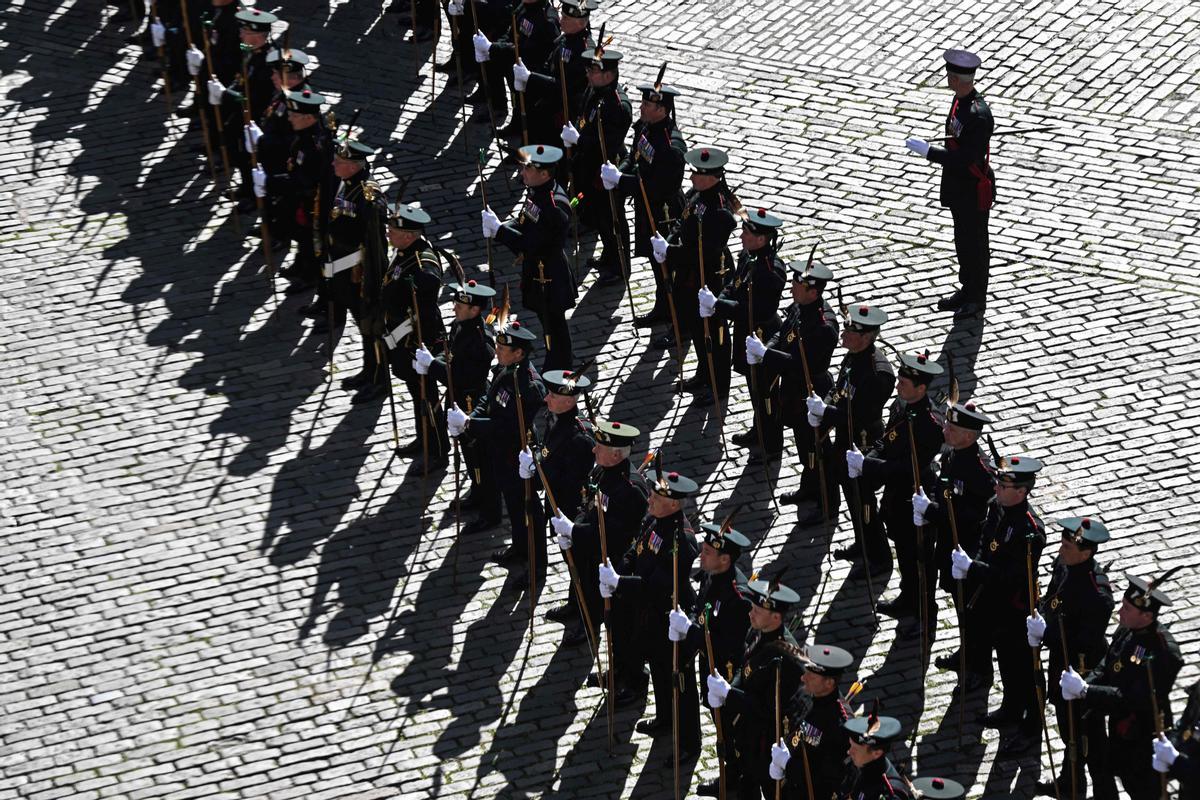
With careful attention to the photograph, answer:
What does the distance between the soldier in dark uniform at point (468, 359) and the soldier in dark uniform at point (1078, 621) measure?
465 cm

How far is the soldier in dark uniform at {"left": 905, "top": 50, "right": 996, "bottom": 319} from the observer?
18.4 meters

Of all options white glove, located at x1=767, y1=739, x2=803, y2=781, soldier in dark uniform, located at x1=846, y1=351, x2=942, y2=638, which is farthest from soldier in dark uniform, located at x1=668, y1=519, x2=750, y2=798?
soldier in dark uniform, located at x1=846, y1=351, x2=942, y2=638

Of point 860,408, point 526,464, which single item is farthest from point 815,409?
point 526,464

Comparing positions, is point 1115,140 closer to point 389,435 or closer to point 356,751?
point 389,435

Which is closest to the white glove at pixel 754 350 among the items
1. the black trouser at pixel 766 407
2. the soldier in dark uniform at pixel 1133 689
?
the black trouser at pixel 766 407

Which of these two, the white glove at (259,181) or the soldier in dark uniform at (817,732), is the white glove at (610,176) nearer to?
the white glove at (259,181)

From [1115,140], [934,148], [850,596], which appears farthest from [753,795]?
[1115,140]

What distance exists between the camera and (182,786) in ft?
46.7

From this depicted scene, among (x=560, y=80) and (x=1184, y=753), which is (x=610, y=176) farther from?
(x=1184, y=753)

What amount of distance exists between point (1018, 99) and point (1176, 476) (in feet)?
20.0

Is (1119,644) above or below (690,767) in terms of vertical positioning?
above

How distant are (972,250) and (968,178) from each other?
0.64 meters

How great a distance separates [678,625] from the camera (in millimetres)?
13844

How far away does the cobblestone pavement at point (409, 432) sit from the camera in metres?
14.7
